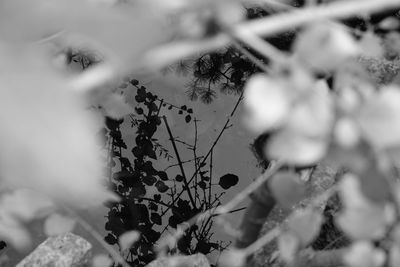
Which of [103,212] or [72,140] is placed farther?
[103,212]

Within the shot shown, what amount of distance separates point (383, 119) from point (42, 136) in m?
0.26

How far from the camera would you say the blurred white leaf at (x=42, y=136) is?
0.99 ft

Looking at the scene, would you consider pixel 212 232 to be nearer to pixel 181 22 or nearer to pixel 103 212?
pixel 103 212

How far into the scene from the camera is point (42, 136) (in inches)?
11.8

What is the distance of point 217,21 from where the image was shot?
16.1 inches

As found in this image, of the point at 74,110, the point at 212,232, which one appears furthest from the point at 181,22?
the point at 212,232

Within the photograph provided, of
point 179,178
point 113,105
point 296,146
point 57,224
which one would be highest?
point 179,178

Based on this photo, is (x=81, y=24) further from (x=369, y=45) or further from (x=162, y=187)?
(x=162, y=187)

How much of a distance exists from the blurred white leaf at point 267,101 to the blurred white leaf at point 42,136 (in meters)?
0.14

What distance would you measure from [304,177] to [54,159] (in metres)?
1.08

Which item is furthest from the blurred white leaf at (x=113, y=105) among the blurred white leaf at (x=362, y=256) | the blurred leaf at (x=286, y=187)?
the blurred white leaf at (x=362, y=256)

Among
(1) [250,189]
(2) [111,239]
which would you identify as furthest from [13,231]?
(2) [111,239]


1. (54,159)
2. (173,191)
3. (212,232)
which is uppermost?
(173,191)

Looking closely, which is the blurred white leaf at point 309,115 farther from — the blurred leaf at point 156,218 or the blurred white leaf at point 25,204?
the blurred leaf at point 156,218
